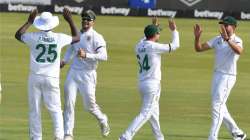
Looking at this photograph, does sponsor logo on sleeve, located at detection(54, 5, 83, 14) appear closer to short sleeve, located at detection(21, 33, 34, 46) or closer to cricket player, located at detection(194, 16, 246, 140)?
cricket player, located at detection(194, 16, 246, 140)

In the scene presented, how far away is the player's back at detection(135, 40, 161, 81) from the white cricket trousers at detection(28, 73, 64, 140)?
4.94ft

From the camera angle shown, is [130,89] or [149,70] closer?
[149,70]

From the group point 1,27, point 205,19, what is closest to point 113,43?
point 1,27

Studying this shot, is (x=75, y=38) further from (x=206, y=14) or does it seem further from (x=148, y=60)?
(x=206, y=14)

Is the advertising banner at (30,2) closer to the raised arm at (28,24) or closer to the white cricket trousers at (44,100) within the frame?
the raised arm at (28,24)

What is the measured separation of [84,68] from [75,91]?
43 cm

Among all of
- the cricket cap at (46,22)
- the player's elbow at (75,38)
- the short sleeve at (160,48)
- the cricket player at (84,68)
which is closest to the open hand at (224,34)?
the short sleeve at (160,48)

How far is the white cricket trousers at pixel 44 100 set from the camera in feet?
46.1

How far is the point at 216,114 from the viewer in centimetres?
1495

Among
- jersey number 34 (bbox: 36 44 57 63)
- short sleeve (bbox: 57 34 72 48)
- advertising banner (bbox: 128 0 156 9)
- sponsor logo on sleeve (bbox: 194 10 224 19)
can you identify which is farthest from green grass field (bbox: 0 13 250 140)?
advertising banner (bbox: 128 0 156 9)

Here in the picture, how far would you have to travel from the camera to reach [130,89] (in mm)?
23812

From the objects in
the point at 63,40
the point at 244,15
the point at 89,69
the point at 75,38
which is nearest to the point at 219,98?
the point at 89,69

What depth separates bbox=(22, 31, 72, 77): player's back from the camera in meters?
14.0

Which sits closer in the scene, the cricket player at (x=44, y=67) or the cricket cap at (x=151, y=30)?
the cricket player at (x=44, y=67)
